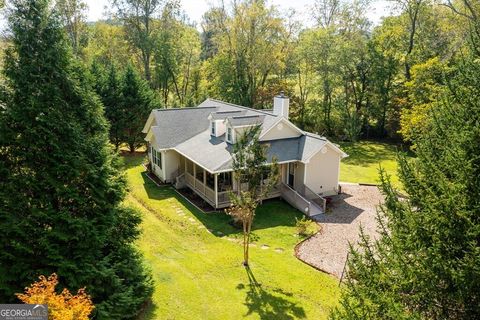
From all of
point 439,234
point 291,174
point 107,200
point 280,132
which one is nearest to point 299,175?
point 291,174

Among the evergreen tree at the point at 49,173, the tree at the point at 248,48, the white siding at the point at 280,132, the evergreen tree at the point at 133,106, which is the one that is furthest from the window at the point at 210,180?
the tree at the point at 248,48

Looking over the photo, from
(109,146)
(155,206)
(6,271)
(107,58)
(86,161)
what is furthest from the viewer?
(107,58)

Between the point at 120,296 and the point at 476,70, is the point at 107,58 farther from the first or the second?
the point at 476,70

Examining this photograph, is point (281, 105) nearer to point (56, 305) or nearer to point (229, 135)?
point (229, 135)

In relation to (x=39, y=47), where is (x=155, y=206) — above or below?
below

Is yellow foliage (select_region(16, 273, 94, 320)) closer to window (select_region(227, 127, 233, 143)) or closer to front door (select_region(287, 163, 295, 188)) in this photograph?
window (select_region(227, 127, 233, 143))

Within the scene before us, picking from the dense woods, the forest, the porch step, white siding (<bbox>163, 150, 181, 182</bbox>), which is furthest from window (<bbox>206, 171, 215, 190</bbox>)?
the forest

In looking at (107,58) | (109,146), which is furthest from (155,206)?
(107,58)
